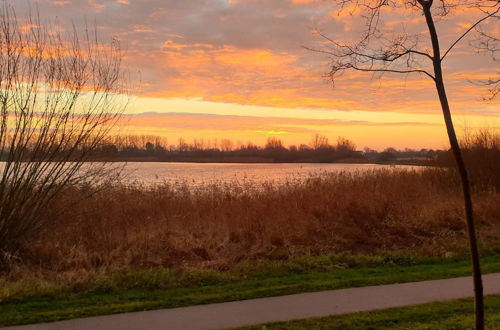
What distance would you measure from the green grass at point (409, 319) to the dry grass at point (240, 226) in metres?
3.24

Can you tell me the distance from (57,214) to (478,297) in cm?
829

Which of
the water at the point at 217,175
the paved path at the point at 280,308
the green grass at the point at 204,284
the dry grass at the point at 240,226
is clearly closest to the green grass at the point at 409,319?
the paved path at the point at 280,308

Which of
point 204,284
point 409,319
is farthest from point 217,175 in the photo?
point 409,319

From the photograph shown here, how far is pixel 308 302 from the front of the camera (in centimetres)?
617

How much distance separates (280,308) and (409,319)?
5.25 ft

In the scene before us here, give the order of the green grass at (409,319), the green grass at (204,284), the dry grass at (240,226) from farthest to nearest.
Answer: the dry grass at (240,226) < the green grass at (204,284) < the green grass at (409,319)

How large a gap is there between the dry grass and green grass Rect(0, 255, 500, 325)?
0.62 m

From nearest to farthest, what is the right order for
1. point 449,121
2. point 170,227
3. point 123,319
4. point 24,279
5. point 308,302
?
point 449,121, point 123,319, point 308,302, point 24,279, point 170,227

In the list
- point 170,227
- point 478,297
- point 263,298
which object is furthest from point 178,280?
point 478,297

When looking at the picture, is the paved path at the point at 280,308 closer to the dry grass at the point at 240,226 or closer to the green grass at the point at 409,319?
the green grass at the point at 409,319

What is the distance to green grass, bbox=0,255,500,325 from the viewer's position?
19.9 ft

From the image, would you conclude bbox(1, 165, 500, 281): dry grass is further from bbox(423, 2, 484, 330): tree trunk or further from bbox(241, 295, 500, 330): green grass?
bbox(423, 2, 484, 330): tree trunk

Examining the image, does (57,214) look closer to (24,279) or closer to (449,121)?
(24,279)

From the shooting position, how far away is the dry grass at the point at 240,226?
341 inches
